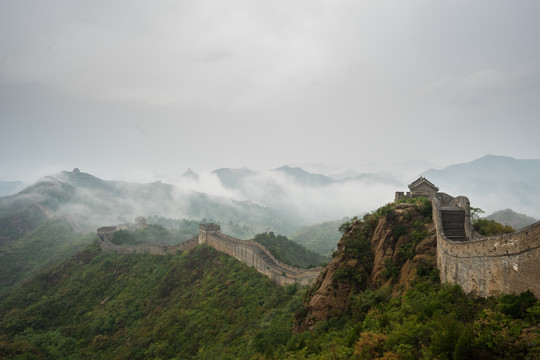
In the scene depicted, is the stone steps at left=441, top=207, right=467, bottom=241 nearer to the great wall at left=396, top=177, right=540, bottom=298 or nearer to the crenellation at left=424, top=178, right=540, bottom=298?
the great wall at left=396, top=177, right=540, bottom=298

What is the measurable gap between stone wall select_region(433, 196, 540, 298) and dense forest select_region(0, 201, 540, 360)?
47 cm

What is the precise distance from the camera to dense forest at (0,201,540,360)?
10789mm

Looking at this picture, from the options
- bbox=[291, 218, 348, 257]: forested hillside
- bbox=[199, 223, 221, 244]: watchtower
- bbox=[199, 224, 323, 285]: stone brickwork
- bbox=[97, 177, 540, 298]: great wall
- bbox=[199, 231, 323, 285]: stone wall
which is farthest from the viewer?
bbox=[291, 218, 348, 257]: forested hillside

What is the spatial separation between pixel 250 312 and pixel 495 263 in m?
27.8

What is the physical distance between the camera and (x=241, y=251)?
48719mm

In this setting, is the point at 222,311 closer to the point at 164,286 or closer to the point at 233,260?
the point at 233,260

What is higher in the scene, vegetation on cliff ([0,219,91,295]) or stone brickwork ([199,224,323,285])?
stone brickwork ([199,224,323,285])

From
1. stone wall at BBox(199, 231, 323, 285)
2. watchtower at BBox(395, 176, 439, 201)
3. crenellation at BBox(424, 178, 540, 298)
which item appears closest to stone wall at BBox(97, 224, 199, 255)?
stone wall at BBox(199, 231, 323, 285)

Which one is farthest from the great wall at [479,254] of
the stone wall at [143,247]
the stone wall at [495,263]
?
the stone wall at [143,247]

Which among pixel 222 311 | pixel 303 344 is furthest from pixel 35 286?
pixel 303 344

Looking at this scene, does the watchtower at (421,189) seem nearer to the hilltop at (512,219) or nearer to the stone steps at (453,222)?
the stone steps at (453,222)

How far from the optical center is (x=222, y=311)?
127 feet

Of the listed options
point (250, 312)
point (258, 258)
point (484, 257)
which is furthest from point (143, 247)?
point (484, 257)

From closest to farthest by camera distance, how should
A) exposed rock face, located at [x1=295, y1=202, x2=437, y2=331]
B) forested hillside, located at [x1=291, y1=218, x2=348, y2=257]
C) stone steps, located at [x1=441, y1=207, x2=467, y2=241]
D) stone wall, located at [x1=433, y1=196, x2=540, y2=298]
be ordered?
stone wall, located at [x1=433, y1=196, x2=540, y2=298] → stone steps, located at [x1=441, y1=207, x2=467, y2=241] → exposed rock face, located at [x1=295, y1=202, x2=437, y2=331] → forested hillside, located at [x1=291, y1=218, x2=348, y2=257]
